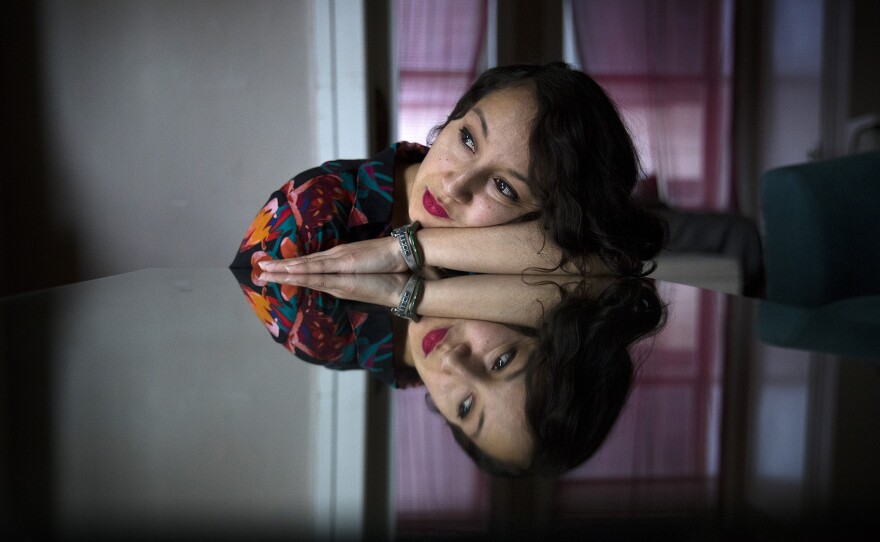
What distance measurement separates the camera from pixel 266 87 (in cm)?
358

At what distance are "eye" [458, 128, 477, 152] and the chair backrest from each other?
487mm

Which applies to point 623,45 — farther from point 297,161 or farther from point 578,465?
point 578,465

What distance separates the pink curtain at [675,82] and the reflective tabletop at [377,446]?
4.63 metres

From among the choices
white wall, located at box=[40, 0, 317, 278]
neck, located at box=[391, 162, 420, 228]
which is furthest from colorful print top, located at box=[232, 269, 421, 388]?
white wall, located at box=[40, 0, 317, 278]

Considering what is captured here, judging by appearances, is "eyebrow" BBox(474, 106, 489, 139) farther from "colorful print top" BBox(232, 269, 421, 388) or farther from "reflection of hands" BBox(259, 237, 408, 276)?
"colorful print top" BBox(232, 269, 421, 388)

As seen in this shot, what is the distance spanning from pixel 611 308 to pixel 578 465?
0.35 meters

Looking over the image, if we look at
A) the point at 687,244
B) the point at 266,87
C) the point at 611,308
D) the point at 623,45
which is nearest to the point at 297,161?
the point at 266,87

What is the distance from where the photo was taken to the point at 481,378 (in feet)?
0.77

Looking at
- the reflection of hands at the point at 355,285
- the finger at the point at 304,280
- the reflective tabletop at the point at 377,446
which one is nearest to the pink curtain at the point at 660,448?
the reflective tabletop at the point at 377,446

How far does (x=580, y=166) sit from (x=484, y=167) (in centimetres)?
16

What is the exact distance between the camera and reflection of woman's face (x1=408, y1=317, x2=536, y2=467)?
170mm

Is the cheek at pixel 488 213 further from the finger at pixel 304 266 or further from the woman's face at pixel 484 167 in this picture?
the finger at pixel 304 266

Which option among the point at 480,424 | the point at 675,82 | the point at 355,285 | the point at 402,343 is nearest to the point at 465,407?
the point at 480,424

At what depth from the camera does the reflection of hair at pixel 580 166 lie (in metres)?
1.03
